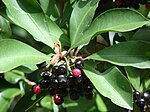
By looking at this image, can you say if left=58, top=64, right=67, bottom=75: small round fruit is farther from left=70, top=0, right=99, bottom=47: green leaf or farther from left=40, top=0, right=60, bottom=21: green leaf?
left=40, top=0, right=60, bottom=21: green leaf

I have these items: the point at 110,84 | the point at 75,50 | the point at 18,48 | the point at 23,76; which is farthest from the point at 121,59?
the point at 23,76

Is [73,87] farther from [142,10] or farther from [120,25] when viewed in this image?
[142,10]

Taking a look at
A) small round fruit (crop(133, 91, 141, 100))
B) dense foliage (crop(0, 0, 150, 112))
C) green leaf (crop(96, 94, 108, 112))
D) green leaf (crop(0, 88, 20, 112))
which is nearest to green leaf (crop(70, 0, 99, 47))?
dense foliage (crop(0, 0, 150, 112))

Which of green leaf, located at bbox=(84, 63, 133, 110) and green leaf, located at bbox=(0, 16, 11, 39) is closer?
green leaf, located at bbox=(84, 63, 133, 110)

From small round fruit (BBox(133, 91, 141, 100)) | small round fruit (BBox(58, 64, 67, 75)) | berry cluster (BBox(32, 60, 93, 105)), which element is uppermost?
small round fruit (BBox(58, 64, 67, 75))

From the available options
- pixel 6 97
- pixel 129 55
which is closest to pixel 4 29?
pixel 6 97

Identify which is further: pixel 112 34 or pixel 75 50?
pixel 112 34

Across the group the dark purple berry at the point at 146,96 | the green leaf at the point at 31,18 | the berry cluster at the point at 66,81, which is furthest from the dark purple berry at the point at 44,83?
the dark purple berry at the point at 146,96
